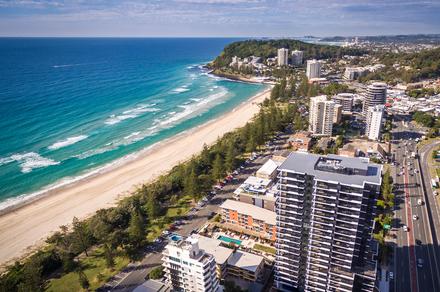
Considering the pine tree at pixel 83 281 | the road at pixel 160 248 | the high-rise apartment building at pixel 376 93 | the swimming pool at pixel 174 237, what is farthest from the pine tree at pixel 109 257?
the high-rise apartment building at pixel 376 93

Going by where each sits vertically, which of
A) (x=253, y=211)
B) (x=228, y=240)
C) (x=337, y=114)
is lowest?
(x=228, y=240)

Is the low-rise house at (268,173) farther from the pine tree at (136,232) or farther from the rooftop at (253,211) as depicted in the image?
the pine tree at (136,232)

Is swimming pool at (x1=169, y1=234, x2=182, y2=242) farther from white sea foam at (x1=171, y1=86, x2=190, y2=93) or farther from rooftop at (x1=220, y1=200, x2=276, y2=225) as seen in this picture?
white sea foam at (x1=171, y1=86, x2=190, y2=93)

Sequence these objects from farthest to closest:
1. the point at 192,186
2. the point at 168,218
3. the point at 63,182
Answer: the point at 63,182 → the point at 192,186 → the point at 168,218

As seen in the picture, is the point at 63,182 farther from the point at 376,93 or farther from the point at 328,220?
the point at 376,93

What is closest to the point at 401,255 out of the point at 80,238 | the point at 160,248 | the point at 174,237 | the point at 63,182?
the point at 174,237

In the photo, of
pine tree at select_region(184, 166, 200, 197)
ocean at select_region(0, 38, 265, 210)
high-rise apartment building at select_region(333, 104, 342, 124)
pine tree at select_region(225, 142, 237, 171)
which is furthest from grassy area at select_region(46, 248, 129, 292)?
high-rise apartment building at select_region(333, 104, 342, 124)
